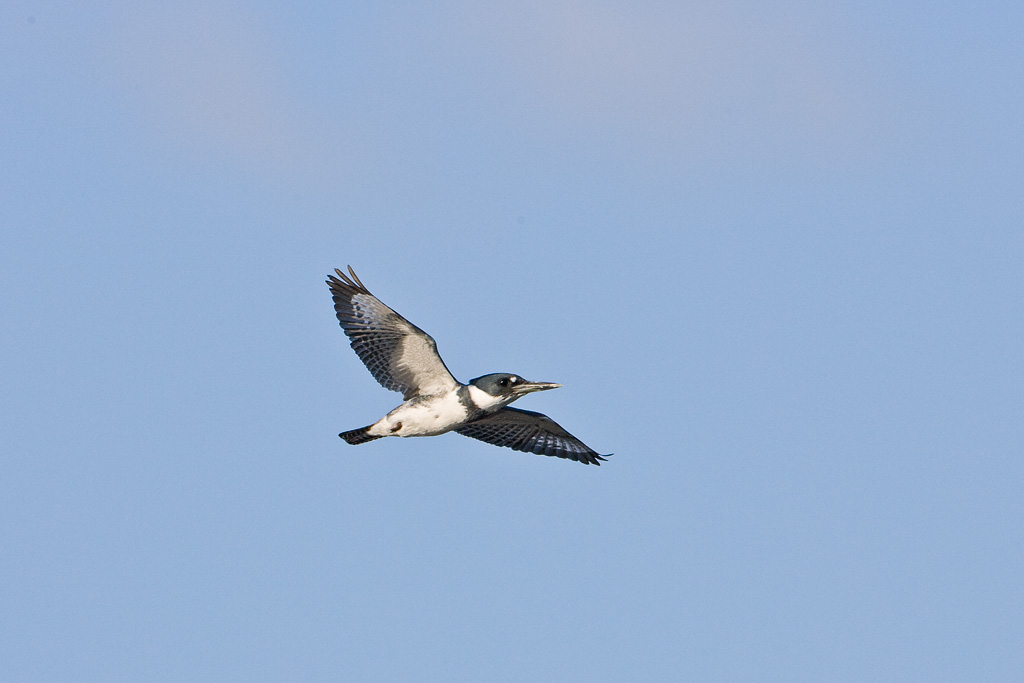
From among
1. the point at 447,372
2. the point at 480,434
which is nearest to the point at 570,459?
the point at 480,434

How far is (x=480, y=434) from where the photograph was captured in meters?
25.8

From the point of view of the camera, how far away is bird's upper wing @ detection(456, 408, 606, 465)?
2556 cm

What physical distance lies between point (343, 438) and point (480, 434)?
306cm

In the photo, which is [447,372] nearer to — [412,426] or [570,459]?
[412,426]

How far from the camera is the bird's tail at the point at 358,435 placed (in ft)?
77.2

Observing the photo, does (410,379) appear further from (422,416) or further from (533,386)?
(533,386)

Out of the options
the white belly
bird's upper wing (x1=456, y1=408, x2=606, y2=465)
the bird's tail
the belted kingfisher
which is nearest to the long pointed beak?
the belted kingfisher

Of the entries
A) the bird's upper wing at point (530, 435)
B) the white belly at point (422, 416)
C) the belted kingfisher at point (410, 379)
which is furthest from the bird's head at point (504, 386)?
the bird's upper wing at point (530, 435)

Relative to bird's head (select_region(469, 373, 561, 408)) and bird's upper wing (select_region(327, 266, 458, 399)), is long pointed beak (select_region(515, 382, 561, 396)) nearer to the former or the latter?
bird's head (select_region(469, 373, 561, 408))

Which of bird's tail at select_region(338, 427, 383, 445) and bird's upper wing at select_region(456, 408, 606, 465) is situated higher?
bird's upper wing at select_region(456, 408, 606, 465)

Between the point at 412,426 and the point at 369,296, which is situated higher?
the point at 369,296

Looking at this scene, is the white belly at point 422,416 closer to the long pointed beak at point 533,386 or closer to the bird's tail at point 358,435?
the bird's tail at point 358,435

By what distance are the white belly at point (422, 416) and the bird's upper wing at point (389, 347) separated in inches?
8.1

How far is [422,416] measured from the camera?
23.4 meters
